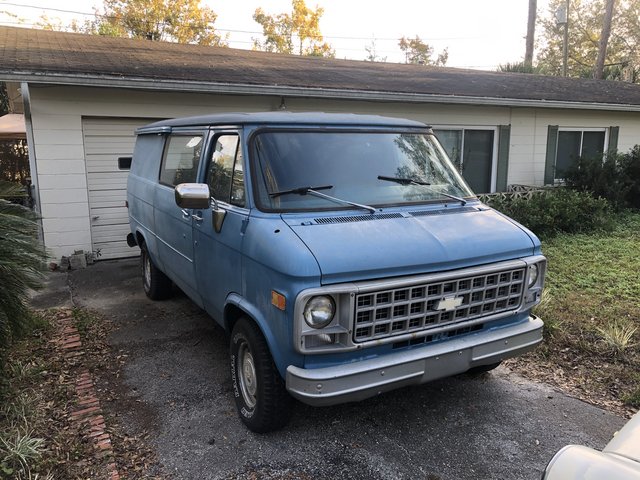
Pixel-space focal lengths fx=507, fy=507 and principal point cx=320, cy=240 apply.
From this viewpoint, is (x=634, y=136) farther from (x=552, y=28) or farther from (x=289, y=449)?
(x=552, y=28)

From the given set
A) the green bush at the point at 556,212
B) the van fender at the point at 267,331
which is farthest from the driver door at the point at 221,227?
the green bush at the point at 556,212

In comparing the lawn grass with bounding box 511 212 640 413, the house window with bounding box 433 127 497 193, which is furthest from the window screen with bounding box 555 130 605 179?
the lawn grass with bounding box 511 212 640 413

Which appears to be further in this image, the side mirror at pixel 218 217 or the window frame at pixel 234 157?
the side mirror at pixel 218 217

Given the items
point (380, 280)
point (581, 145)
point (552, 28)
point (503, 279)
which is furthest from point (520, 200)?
point (552, 28)

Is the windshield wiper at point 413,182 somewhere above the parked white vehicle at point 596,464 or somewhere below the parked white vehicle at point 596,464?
above

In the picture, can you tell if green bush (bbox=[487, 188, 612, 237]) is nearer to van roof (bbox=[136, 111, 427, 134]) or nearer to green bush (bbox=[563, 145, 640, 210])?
green bush (bbox=[563, 145, 640, 210])

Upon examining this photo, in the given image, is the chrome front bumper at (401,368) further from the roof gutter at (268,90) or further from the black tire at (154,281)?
the roof gutter at (268,90)

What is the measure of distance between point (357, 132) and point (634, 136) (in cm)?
1295

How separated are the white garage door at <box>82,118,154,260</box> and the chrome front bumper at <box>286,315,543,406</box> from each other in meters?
6.69

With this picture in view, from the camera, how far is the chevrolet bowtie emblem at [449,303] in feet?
10.4

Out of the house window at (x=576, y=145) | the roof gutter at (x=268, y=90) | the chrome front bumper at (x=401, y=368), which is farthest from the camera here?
the house window at (x=576, y=145)

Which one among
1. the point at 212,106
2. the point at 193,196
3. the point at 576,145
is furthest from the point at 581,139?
the point at 193,196

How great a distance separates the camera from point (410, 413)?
12.4 ft

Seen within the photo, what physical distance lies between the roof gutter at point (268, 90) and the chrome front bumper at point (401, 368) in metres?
6.28
